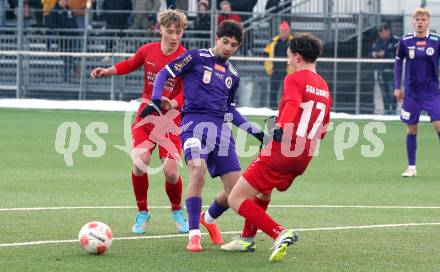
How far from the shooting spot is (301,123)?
8773mm

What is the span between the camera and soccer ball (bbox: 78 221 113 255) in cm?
886

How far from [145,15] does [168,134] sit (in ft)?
61.4

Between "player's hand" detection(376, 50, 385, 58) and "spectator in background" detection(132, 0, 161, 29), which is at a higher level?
"spectator in background" detection(132, 0, 161, 29)

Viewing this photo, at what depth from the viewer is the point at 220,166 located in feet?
31.8

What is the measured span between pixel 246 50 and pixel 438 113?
12597 mm

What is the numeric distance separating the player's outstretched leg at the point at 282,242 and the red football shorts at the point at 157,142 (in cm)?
240

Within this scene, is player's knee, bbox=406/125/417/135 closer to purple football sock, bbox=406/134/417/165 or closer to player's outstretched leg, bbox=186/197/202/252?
purple football sock, bbox=406/134/417/165

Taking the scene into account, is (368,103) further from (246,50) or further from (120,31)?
(120,31)

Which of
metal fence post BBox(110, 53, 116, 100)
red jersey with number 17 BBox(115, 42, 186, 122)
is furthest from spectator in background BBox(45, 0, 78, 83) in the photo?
red jersey with number 17 BBox(115, 42, 186, 122)

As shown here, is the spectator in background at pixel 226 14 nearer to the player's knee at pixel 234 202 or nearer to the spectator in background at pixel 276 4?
the spectator in background at pixel 276 4

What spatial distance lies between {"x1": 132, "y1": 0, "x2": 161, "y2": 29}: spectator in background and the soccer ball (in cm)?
2001

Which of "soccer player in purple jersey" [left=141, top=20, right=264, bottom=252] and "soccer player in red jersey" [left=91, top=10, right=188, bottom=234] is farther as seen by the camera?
"soccer player in red jersey" [left=91, top=10, right=188, bottom=234]

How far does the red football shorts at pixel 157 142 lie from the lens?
1068 cm

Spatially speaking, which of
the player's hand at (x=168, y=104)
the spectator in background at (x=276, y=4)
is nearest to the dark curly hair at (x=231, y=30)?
the player's hand at (x=168, y=104)
